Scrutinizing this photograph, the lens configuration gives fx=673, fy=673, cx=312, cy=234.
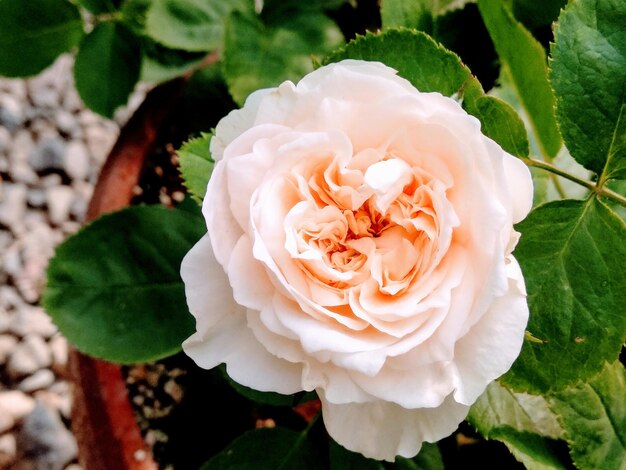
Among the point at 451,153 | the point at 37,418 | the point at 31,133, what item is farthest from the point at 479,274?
the point at 31,133

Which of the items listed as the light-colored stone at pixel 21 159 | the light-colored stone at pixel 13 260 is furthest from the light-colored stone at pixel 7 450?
the light-colored stone at pixel 21 159

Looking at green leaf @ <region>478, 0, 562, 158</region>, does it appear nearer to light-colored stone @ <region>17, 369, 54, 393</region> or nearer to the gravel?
the gravel

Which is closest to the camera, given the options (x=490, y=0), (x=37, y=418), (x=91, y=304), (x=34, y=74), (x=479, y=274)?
(x=479, y=274)

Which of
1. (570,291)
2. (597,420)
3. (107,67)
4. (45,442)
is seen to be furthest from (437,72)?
(45,442)

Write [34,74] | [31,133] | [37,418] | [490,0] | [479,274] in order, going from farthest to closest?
[31,133] < [37,418] < [34,74] < [490,0] < [479,274]

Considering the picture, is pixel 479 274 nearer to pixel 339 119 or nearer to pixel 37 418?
pixel 339 119

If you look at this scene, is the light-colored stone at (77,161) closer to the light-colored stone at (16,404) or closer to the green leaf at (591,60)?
the light-colored stone at (16,404)

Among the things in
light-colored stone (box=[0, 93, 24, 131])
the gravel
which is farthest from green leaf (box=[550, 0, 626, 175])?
light-colored stone (box=[0, 93, 24, 131])
